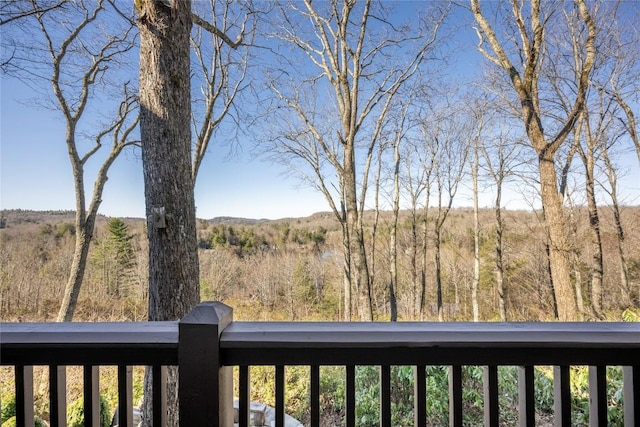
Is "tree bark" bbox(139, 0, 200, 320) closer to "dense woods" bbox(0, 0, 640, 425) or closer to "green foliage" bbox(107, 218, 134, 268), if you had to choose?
"dense woods" bbox(0, 0, 640, 425)

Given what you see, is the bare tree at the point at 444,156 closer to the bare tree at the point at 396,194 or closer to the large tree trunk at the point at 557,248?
the bare tree at the point at 396,194

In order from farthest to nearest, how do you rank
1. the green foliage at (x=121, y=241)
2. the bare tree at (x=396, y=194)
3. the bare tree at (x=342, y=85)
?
the bare tree at (x=396, y=194), the green foliage at (x=121, y=241), the bare tree at (x=342, y=85)

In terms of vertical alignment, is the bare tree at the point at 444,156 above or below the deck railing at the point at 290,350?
above

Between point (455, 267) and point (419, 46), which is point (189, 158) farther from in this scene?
point (455, 267)

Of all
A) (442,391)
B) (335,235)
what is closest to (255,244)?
(335,235)

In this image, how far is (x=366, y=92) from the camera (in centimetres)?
706

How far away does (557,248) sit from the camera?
4.14 meters

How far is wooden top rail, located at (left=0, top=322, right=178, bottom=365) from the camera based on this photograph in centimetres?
72

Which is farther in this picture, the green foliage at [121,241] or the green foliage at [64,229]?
the green foliage at [121,241]

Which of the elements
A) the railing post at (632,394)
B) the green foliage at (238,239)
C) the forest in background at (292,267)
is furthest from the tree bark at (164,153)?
the green foliage at (238,239)

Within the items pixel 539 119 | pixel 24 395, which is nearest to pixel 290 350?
pixel 24 395

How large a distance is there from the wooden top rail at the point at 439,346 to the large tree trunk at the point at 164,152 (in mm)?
2055

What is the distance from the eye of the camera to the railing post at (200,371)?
0.70 m

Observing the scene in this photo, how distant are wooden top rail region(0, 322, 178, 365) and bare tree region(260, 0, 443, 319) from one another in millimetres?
5895
